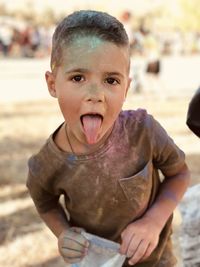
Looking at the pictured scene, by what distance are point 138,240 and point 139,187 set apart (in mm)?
178

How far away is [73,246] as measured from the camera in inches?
64.4

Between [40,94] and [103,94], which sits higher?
[103,94]

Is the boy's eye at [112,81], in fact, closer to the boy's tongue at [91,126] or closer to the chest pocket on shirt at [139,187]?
the boy's tongue at [91,126]

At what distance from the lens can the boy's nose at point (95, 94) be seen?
1.43 metres

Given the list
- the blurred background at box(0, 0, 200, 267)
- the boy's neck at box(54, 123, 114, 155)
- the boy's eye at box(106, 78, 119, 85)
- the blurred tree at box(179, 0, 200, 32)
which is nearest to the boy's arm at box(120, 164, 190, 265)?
the boy's neck at box(54, 123, 114, 155)

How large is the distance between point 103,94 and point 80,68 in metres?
0.10

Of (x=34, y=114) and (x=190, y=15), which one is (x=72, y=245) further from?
(x=190, y=15)

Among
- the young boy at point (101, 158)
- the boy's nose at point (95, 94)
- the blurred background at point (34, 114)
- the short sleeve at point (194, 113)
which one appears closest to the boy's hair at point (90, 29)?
the young boy at point (101, 158)

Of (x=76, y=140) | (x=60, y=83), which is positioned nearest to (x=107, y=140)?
(x=76, y=140)

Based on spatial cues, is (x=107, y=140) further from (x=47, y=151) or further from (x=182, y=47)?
(x=182, y=47)

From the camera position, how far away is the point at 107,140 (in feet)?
5.47

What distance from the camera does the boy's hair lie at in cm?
150

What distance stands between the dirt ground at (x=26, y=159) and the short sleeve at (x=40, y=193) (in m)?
1.67

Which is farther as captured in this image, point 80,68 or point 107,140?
point 107,140
